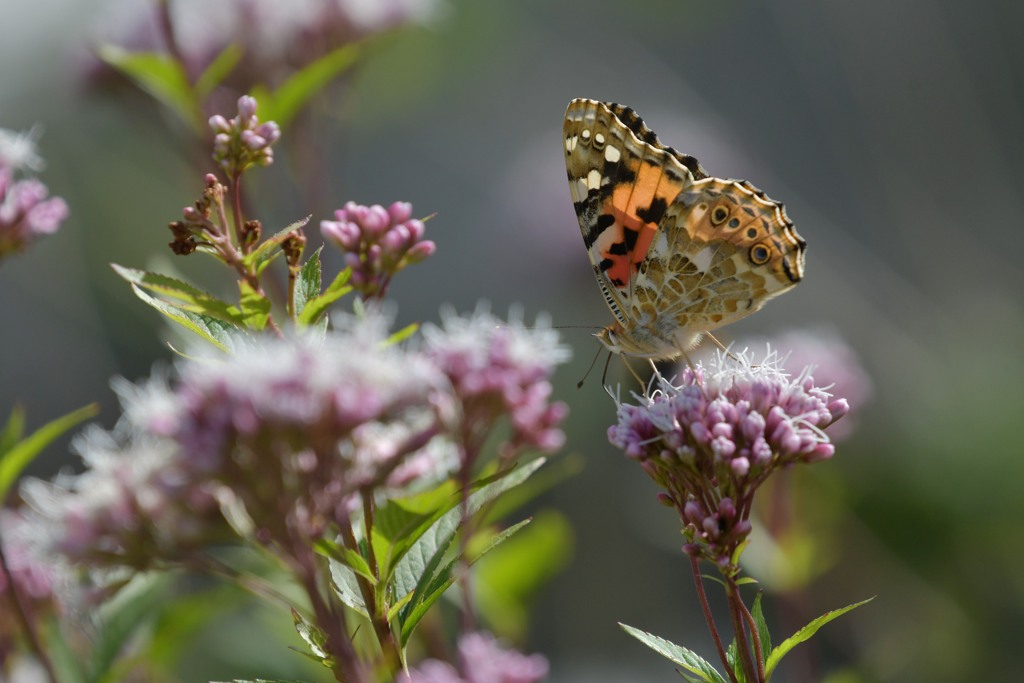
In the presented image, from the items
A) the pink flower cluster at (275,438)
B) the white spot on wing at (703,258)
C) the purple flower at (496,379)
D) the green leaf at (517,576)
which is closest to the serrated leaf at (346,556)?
the pink flower cluster at (275,438)

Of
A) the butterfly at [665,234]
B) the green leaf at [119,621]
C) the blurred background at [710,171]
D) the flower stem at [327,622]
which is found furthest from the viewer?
the blurred background at [710,171]

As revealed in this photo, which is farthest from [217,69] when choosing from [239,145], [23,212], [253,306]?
[253,306]

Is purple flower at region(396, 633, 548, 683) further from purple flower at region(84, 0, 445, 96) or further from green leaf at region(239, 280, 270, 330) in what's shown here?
purple flower at region(84, 0, 445, 96)

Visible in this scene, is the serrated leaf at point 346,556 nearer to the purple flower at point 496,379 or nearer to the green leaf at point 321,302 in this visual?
the purple flower at point 496,379

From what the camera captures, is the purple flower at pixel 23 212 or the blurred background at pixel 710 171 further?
the blurred background at pixel 710 171

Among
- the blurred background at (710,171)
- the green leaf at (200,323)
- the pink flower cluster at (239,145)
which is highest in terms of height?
the pink flower cluster at (239,145)

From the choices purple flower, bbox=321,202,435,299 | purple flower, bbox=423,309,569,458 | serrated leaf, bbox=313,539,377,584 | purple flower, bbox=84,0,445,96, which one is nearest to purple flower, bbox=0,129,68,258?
purple flower, bbox=321,202,435,299

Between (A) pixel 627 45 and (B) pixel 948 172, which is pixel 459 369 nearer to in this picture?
(B) pixel 948 172
